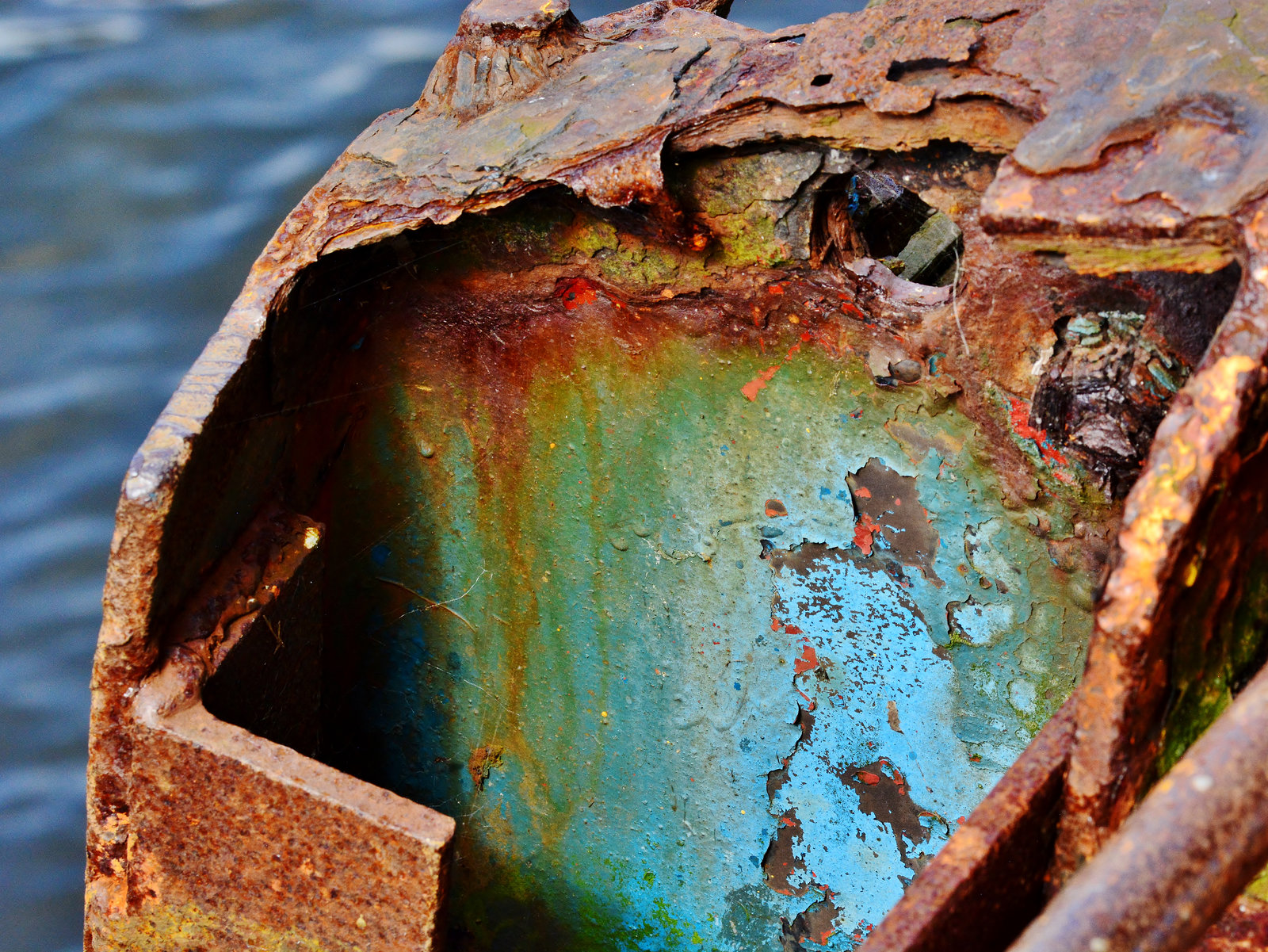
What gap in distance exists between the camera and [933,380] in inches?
64.2

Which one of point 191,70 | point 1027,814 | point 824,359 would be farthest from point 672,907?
point 191,70

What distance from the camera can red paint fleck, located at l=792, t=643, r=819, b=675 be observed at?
75.4 inches

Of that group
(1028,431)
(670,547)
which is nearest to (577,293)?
(670,547)

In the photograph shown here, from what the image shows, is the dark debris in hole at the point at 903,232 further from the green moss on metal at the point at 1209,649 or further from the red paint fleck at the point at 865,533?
the green moss on metal at the point at 1209,649

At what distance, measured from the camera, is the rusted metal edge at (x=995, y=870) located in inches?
41.2

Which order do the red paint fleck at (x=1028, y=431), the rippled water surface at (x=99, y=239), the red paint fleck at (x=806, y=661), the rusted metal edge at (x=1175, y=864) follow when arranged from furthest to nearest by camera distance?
the rippled water surface at (x=99, y=239) → the red paint fleck at (x=806, y=661) → the red paint fleck at (x=1028, y=431) → the rusted metal edge at (x=1175, y=864)

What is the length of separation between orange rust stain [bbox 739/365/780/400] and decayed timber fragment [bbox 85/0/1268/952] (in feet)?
0.06

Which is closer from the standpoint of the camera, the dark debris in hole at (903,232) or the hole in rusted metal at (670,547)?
the hole in rusted metal at (670,547)

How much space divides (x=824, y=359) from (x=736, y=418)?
0.55 ft

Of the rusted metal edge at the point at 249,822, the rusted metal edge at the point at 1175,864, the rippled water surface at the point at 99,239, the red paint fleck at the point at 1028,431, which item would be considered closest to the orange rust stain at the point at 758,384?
the red paint fleck at the point at 1028,431

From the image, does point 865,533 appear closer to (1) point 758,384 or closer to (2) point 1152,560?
(1) point 758,384

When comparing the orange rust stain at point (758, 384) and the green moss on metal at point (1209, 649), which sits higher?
the orange rust stain at point (758, 384)

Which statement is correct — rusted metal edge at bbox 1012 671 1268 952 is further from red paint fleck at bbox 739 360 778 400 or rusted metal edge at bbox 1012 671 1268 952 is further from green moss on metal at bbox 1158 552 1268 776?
red paint fleck at bbox 739 360 778 400

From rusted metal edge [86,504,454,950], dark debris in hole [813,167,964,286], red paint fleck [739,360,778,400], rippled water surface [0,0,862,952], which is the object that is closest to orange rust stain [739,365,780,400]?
red paint fleck [739,360,778,400]
